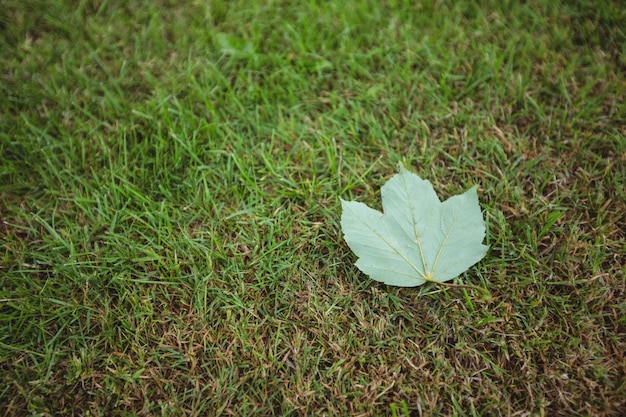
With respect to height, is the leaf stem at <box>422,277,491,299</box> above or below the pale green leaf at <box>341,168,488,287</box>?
below

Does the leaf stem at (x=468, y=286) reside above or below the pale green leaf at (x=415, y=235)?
below

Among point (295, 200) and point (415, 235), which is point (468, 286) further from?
point (295, 200)

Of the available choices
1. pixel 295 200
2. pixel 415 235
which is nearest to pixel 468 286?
pixel 415 235

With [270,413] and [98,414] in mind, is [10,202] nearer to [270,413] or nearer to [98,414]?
[98,414]

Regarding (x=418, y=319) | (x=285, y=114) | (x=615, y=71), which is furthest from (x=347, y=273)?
(x=615, y=71)
